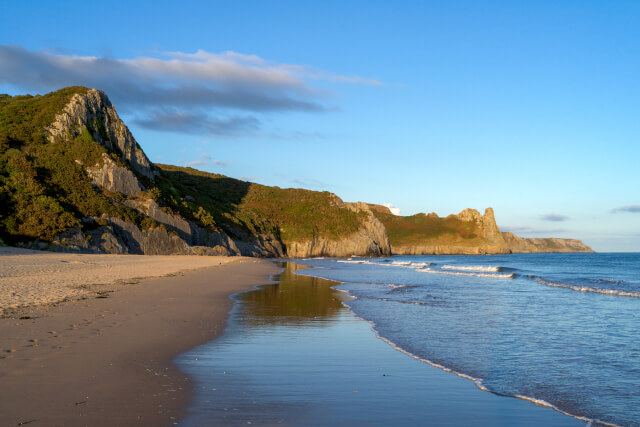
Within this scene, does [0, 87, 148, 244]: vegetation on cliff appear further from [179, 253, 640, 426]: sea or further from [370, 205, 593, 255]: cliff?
[370, 205, 593, 255]: cliff

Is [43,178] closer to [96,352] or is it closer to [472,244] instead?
[96,352]

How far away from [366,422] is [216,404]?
188 centimetres

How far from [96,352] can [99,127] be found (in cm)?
6424

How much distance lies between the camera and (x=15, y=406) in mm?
4809

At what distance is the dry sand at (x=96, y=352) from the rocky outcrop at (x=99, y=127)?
49.2m

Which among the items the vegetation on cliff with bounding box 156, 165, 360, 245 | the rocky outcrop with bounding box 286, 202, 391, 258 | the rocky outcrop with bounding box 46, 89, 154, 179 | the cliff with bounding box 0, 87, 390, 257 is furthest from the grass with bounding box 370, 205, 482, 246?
the rocky outcrop with bounding box 46, 89, 154, 179

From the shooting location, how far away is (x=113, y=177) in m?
56.6

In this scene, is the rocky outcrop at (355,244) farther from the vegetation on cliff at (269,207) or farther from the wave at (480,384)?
the wave at (480,384)

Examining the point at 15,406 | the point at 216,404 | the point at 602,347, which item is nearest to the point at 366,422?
the point at 216,404

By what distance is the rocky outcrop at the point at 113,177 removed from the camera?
182ft

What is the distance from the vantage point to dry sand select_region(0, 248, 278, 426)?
16.0 feet

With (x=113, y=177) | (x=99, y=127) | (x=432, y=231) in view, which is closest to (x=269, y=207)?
(x=99, y=127)

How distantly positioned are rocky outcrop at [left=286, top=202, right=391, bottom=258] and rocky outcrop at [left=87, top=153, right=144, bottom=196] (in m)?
52.3

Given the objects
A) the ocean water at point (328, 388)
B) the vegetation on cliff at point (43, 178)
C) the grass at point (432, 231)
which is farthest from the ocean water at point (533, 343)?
the grass at point (432, 231)
